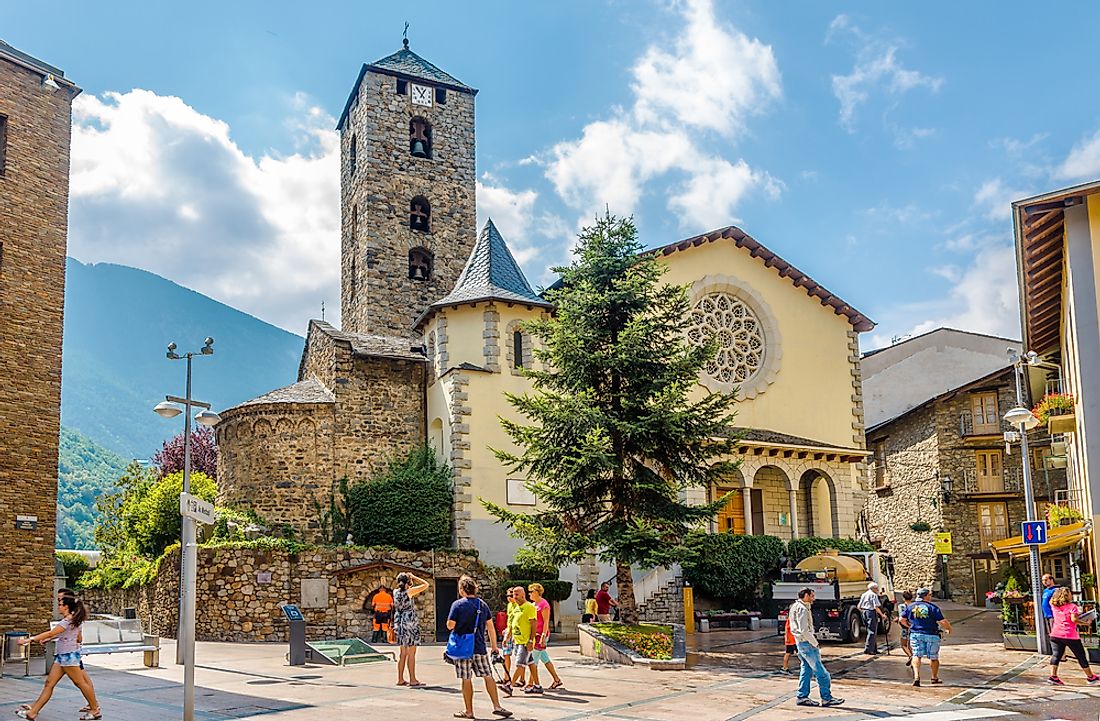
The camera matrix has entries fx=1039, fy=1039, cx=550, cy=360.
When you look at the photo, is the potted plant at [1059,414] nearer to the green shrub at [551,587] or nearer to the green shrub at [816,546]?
the green shrub at [816,546]

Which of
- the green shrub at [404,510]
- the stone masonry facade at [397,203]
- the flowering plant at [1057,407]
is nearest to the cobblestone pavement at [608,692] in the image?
the flowering plant at [1057,407]

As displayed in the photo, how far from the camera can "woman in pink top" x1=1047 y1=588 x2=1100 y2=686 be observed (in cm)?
1620

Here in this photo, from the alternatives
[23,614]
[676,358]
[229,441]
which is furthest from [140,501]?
[676,358]

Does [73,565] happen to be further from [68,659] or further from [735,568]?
[68,659]

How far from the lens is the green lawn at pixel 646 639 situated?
19000 millimetres

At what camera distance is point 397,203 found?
3981 centimetres

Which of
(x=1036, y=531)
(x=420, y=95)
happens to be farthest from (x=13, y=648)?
(x=420, y=95)

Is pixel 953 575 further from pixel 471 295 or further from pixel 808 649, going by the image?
pixel 808 649

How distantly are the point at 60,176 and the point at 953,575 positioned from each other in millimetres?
35656

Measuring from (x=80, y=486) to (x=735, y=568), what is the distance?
143 metres

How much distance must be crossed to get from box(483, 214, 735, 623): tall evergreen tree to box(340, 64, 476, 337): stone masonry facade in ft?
55.6

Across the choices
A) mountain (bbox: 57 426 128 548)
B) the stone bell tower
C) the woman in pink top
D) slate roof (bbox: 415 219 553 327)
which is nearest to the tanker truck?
the woman in pink top

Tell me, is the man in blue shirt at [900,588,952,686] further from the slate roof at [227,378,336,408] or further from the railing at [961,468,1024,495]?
the railing at [961,468,1024,495]

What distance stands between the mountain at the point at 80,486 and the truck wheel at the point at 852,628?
8440 cm
